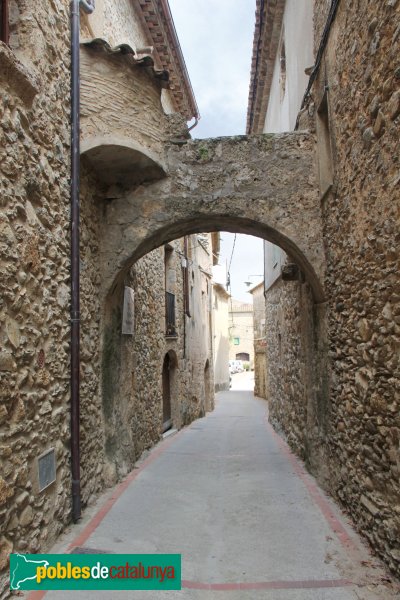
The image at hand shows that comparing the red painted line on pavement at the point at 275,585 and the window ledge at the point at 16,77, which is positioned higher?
the window ledge at the point at 16,77

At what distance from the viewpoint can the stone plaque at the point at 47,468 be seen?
11.2 feet

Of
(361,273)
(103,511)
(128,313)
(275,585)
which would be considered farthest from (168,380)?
(275,585)

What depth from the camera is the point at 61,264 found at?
13.1 feet

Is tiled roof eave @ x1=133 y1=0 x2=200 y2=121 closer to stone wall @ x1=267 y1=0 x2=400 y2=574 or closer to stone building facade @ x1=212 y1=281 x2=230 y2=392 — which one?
stone wall @ x1=267 y1=0 x2=400 y2=574

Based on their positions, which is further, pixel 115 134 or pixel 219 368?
pixel 219 368

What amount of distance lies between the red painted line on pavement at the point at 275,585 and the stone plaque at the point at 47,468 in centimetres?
123

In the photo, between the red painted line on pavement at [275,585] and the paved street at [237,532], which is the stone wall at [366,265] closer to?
the paved street at [237,532]

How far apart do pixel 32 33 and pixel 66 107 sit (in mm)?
682

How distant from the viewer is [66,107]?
4.17 metres

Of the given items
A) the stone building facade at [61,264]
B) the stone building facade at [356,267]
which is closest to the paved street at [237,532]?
the stone building facade at [356,267]

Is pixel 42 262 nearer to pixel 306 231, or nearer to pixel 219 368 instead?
pixel 306 231

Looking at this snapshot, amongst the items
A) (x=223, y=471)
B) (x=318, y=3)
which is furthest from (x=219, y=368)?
(x=318, y=3)

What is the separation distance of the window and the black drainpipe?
0.87 m

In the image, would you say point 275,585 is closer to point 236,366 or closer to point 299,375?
point 299,375
